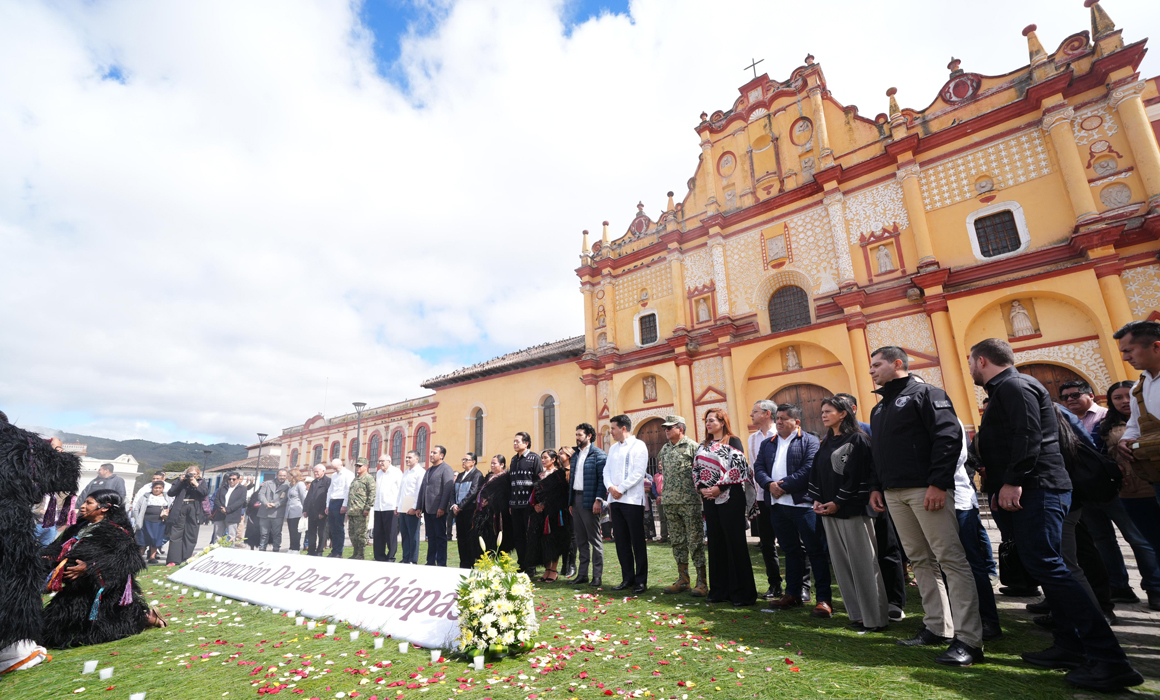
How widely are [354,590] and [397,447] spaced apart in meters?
25.9

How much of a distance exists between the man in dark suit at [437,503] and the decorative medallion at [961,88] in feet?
A: 51.7

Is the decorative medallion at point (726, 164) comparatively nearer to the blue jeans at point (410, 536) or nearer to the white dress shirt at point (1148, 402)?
the blue jeans at point (410, 536)

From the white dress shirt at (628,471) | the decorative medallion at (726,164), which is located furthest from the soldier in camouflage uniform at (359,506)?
the decorative medallion at (726,164)

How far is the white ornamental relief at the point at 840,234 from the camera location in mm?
13914

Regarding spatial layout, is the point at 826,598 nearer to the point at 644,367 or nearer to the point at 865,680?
the point at 865,680

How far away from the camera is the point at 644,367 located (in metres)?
17.8

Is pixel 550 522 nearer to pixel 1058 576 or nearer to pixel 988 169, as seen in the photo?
pixel 1058 576

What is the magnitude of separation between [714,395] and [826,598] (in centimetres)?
1165

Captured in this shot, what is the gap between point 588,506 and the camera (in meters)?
6.45

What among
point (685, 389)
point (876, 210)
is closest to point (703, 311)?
point (685, 389)

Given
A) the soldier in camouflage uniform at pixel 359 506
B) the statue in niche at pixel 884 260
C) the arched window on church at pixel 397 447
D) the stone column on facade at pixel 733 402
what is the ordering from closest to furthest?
the soldier in camouflage uniform at pixel 359 506, the statue in niche at pixel 884 260, the stone column on facade at pixel 733 402, the arched window on church at pixel 397 447

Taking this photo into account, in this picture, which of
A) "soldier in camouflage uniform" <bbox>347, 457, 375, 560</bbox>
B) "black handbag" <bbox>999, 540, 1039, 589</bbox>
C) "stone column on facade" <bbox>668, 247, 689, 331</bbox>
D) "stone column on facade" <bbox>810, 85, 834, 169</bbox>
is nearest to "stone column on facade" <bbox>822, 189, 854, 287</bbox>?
"stone column on facade" <bbox>810, 85, 834, 169</bbox>

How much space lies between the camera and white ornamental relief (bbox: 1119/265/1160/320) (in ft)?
34.1

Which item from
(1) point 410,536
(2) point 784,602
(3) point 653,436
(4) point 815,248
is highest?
(4) point 815,248
